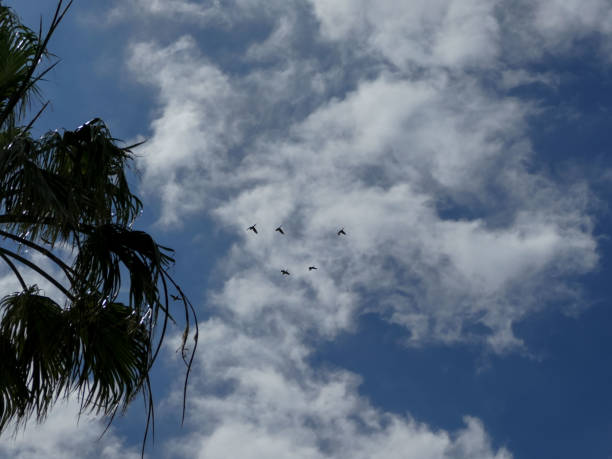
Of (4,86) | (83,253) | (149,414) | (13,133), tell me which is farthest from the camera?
(4,86)

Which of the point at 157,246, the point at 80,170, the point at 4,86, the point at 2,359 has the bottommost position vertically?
the point at 2,359

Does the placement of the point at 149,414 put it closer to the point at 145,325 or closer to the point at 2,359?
the point at 145,325

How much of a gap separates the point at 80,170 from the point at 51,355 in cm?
171

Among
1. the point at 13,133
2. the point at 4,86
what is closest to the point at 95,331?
the point at 13,133

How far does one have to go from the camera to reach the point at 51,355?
6.15 meters

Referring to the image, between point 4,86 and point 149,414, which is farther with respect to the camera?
point 4,86

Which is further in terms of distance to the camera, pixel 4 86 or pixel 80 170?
pixel 4 86

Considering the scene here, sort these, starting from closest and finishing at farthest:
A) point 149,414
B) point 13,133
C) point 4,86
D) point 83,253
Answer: point 149,414 < point 83,253 < point 13,133 < point 4,86

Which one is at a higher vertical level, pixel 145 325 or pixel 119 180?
pixel 119 180

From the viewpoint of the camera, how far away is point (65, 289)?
6.16m

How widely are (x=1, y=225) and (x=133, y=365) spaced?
1737mm

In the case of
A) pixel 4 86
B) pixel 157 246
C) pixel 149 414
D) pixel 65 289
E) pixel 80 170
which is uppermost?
pixel 4 86

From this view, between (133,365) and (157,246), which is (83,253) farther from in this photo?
(133,365)

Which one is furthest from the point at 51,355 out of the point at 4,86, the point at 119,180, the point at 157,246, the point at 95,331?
the point at 4,86
